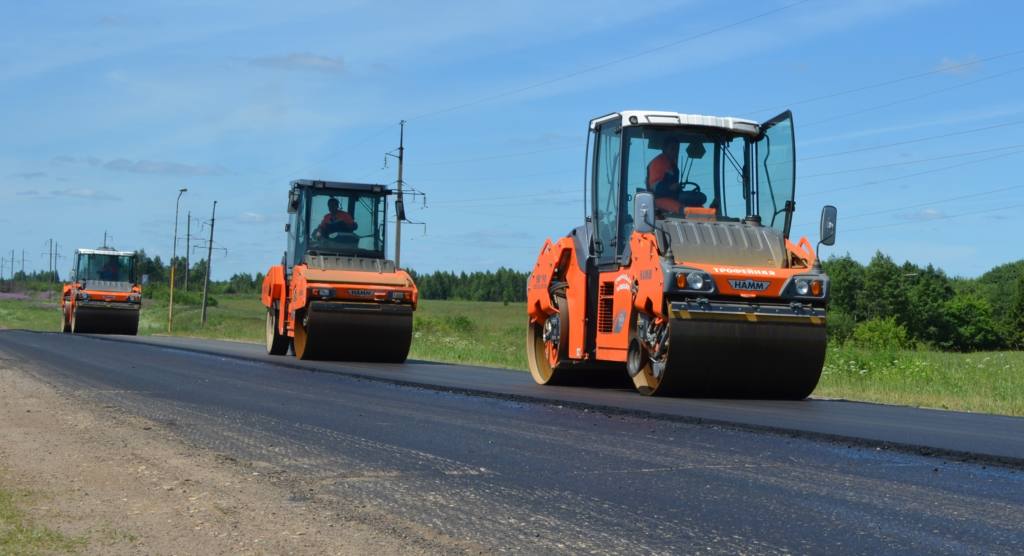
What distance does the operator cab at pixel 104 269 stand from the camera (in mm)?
40156

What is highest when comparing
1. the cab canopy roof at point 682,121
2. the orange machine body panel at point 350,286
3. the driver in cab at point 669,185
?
the cab canopy roof at point 682,121

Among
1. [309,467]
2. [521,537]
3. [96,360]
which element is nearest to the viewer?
[521,537]

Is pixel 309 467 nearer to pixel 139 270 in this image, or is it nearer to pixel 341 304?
pixel 341 304

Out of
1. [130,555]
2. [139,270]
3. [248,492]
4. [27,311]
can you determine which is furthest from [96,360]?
[27,311]

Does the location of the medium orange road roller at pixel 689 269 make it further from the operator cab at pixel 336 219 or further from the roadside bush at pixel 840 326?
the roadside bush at pixel 840 326

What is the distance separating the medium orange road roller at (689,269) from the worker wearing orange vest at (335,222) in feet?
24.7

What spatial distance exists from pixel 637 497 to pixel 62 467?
10.9ft

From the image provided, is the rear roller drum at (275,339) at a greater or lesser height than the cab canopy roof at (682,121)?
lesser

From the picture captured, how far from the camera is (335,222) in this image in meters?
21.7

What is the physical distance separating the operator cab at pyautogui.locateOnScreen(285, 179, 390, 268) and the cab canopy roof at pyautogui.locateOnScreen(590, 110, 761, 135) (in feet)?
30.3

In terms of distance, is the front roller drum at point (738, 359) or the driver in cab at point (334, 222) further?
the driver in cab at point (334, 222)

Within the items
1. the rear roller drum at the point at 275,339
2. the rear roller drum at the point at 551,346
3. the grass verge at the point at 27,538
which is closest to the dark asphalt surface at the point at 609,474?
the grass verge at the point at 27,538

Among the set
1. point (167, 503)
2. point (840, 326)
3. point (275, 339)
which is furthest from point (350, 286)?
point (840, 326)

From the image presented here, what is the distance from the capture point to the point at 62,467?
6789 millimetres
